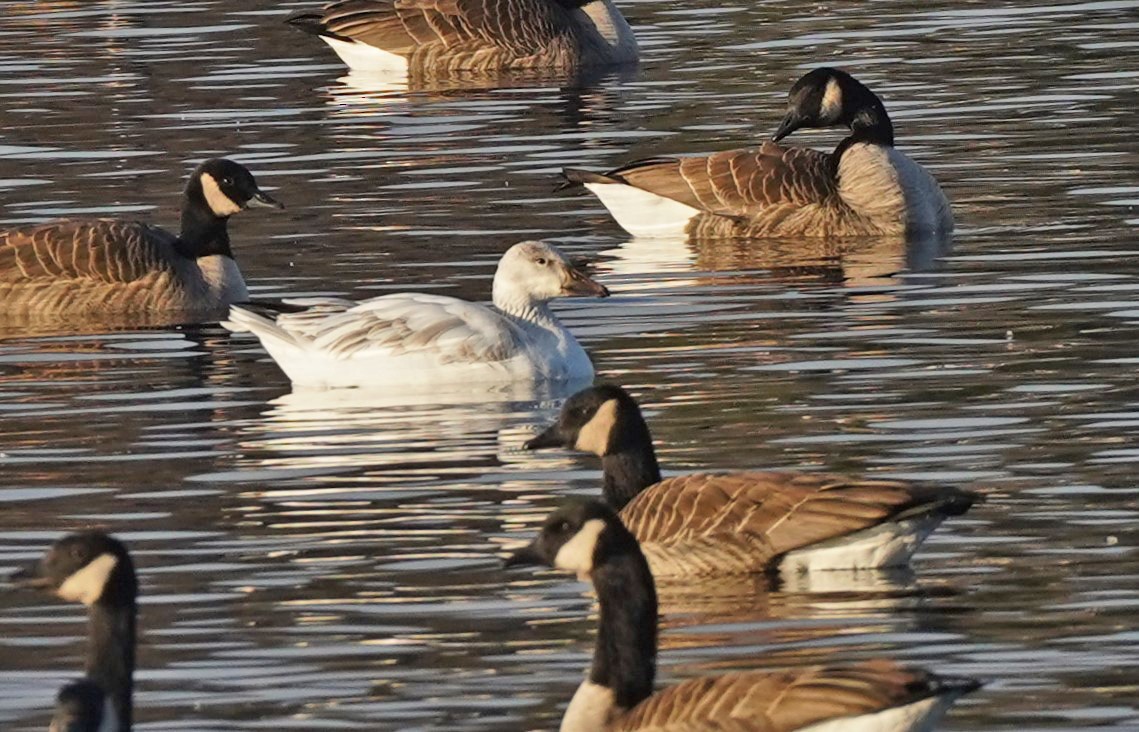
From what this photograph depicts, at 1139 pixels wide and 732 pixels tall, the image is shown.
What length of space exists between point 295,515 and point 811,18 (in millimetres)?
22032

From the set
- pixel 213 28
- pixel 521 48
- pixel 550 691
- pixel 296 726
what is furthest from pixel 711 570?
pixel 213 28

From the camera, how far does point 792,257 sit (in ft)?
67.1

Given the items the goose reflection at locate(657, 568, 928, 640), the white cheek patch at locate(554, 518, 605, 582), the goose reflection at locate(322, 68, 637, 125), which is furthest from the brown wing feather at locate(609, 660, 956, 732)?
the goose reflection at locate(322, 68, 637, 125)

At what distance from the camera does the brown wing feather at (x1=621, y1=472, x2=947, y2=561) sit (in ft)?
34.7

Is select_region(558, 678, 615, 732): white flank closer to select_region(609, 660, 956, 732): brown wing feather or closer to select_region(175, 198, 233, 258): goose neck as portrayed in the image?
select_region(609, 660, 956, 732): brown wing feather

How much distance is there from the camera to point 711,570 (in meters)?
11.1

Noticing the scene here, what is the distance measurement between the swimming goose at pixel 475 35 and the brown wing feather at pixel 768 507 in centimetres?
2113

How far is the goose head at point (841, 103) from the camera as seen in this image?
859 inches

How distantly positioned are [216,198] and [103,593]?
10.8 m

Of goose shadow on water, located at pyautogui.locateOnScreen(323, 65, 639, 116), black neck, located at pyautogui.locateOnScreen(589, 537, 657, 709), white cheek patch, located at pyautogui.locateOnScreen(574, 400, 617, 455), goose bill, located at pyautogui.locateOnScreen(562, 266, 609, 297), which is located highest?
black neck, located at pyautogui.locateOnScreen(589, 537, 657, 709)

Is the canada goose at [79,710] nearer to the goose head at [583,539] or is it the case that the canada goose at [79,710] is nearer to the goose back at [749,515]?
the goose head at [583,539]

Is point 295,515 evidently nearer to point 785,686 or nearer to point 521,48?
point 785,686

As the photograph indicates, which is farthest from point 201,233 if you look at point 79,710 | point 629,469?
point 79,710

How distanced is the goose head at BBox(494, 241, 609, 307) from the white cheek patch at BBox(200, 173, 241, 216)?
3.70 metres
